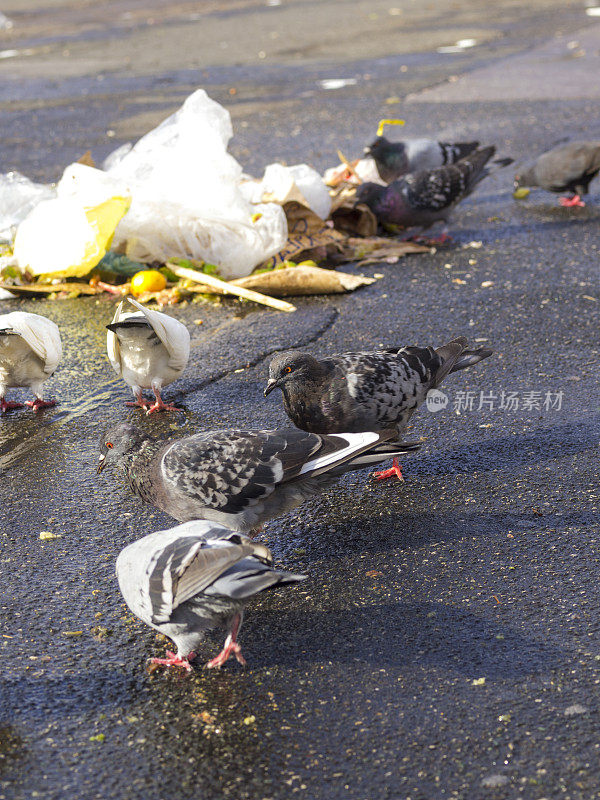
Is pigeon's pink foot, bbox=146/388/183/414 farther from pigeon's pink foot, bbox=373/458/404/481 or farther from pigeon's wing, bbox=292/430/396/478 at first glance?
pigeon's wing, bbox=292/430/396/478

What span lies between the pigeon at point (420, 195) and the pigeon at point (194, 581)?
4639 mm

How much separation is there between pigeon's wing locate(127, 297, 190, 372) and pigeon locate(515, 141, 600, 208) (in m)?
4.23

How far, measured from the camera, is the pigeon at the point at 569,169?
7527mm

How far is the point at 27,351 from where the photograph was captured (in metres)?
4.73

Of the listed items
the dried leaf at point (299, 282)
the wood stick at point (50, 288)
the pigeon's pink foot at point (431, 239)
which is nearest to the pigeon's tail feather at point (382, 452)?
the dried leaf at point (299, 282)

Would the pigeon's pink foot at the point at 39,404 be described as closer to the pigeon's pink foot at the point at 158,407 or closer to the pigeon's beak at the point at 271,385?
the pigeon's pink foot at the point at 158,407

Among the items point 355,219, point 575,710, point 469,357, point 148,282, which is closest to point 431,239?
point 355,219

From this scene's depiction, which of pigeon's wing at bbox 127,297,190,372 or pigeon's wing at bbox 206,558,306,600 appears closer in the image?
pigeon's wing at bbox 206,558,306,600

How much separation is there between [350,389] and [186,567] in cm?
138

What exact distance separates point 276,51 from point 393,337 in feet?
38.9

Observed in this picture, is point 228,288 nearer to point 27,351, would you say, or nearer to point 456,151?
point 27,351

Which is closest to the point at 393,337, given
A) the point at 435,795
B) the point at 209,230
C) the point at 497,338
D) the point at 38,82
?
the point at 497,338

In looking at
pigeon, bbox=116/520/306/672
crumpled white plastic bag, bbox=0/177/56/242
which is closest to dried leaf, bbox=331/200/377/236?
crumpled white plastic bag, bbox=0/177/56/242

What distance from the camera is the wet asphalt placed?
8.45ft
